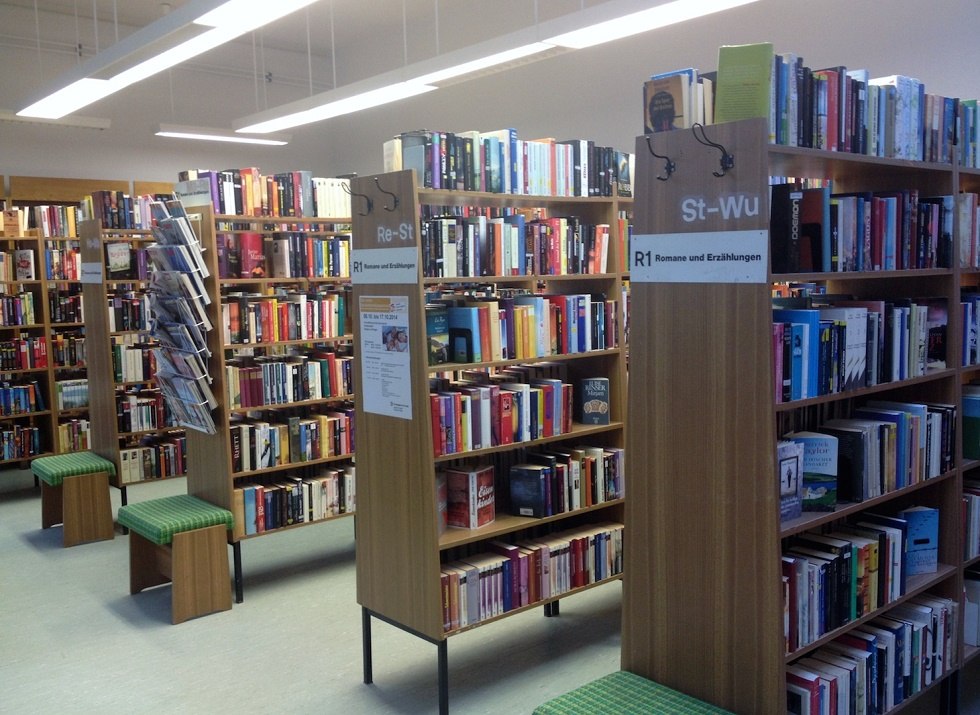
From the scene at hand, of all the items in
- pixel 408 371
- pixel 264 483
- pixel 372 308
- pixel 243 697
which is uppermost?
pixel 372 308

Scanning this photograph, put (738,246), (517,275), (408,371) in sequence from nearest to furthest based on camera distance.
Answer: (738,246)
(408,371)
(517,275)

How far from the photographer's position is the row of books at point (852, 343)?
2.52m

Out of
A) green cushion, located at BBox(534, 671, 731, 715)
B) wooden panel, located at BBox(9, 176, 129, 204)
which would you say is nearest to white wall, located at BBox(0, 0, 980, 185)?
wooden panel, located at BBox(9, 176, 129, 204)

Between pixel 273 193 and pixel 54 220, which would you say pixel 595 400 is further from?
pixel 54 220

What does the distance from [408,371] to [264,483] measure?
2119 mm

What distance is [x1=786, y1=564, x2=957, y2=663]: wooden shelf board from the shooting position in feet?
8.66

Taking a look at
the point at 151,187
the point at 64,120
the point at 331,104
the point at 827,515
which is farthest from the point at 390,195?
the point at 151,187

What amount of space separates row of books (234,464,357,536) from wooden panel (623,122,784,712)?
9.25 feet

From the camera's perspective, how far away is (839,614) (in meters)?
2.78

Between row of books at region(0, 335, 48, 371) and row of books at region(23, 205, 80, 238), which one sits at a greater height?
row of books at region(23, 205, 80, 238)

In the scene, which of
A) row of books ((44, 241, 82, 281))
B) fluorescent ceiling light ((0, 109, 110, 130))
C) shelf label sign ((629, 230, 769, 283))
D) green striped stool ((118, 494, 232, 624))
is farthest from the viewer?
row of books ((44, 241, 82, 281))

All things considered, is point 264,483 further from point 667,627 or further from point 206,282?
point 667,627

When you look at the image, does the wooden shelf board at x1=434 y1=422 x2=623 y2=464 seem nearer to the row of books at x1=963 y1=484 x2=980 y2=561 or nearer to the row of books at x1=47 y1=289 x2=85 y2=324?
the row of books at x1=963 y1=484 x2=980 y2=561

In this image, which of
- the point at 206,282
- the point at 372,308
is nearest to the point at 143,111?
the point at 206,282
